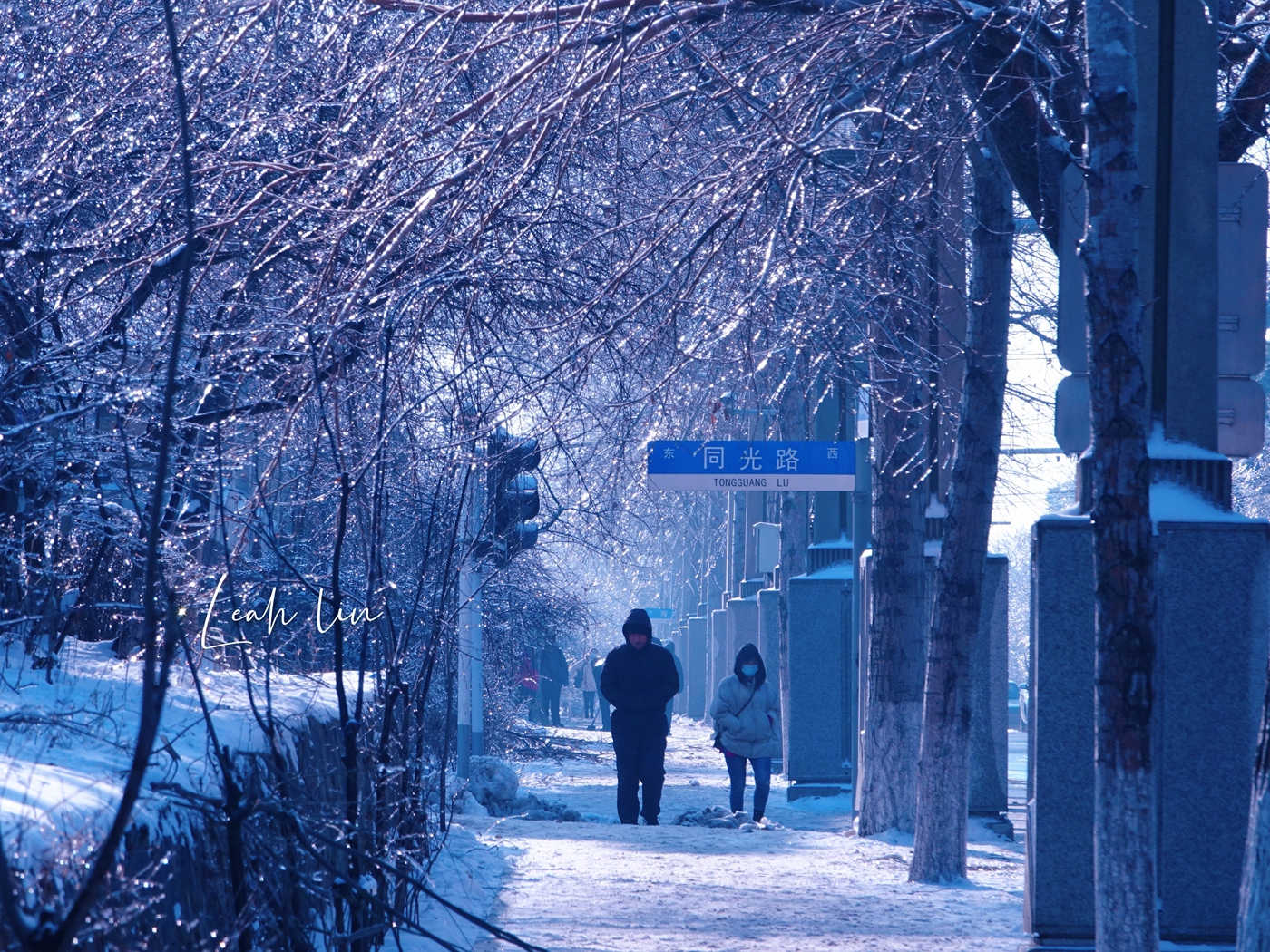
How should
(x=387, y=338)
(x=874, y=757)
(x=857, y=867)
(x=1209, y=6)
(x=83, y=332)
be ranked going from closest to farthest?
(x=387, y=338) < (x=83, y=332) < (x=1209, y=6) < (x=857, y=867) < (x=874, y=757)

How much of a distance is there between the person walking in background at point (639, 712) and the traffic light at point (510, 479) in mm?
1385

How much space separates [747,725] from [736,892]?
5143mm

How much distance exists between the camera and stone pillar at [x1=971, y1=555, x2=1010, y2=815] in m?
11.7

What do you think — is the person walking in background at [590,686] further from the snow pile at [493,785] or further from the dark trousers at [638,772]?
the dark trousers at [638,772]

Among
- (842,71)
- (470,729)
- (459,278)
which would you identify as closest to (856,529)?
(470,729)

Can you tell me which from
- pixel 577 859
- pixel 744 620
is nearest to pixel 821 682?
pixel 577 859

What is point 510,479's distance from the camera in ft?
25.6

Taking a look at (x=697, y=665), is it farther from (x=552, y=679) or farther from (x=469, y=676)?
(x=469, y=676)

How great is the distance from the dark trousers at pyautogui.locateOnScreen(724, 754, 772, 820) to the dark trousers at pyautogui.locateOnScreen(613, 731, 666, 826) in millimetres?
1377

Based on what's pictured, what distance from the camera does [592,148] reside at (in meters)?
7.52

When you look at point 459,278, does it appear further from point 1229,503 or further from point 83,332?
point 1229,503

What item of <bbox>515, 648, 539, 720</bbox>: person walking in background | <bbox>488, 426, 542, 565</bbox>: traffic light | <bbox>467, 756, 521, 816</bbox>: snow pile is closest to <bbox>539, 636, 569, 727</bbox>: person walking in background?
<bbox>515, 648, 539, 720</bbox>: person walking in background

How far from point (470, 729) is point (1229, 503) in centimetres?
817

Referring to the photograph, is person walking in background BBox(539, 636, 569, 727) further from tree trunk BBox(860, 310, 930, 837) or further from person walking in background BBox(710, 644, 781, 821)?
tree trunk BBox(860, 310, 930, 837)
